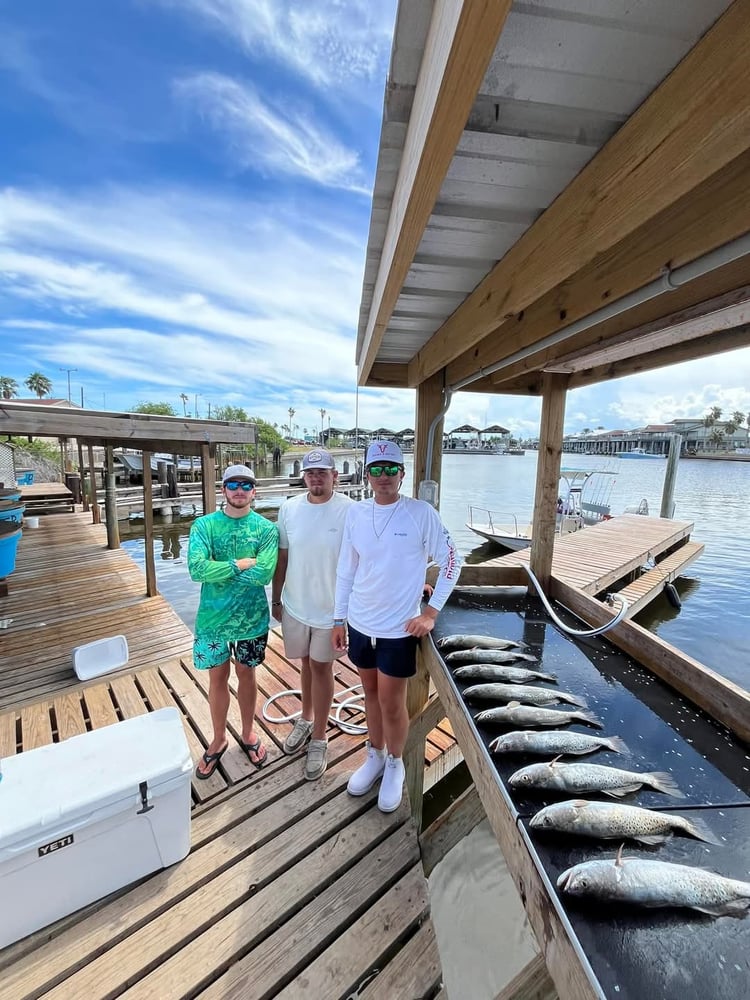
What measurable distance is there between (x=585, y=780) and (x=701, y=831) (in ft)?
1.00

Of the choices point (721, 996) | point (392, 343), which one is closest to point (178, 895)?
point (721, 996)

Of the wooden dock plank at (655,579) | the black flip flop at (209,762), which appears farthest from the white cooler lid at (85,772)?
the wooden dock plank at (655,579)

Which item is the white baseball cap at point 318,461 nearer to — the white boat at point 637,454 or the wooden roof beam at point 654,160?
the wooden roof beam at point 654,160

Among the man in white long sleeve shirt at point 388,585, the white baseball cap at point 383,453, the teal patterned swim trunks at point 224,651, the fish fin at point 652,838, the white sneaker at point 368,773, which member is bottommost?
the white sneaker at point 368,773

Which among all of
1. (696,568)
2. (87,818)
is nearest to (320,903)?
(87,818)

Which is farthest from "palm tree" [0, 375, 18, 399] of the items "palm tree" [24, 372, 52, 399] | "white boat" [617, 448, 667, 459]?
"white boat" [617, 448, 667, 459]

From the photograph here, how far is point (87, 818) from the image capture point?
4.99ft

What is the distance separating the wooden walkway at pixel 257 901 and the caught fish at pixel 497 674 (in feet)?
2.94

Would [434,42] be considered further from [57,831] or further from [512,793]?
[57,831]

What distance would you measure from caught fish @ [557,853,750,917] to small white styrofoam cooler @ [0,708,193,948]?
151cm

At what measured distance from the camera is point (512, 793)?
1278mm

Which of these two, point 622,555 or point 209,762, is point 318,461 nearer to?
point 209,762

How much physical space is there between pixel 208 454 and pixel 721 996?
5.42 metres

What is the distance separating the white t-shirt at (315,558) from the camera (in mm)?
2209
